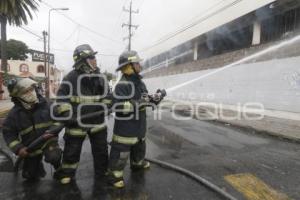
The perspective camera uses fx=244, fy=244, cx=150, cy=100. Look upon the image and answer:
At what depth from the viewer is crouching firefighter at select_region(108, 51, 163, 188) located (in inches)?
134

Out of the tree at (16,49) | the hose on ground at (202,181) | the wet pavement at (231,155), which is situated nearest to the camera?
the hose on ground at (202,181)

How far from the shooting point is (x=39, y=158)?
3479 millimetres

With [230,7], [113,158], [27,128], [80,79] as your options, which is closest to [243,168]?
[113,158]

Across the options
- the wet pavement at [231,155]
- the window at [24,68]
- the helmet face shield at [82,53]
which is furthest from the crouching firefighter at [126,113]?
the window at [24,68]

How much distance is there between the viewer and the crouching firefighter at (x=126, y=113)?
134 inches

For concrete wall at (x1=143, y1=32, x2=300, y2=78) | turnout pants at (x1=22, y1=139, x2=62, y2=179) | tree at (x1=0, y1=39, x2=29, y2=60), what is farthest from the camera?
tree at (x1=0, y1=39, x2=29, y2=60)

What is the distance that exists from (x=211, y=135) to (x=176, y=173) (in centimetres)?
362

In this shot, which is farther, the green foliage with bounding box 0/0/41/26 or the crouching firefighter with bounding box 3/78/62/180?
the green foliage with bounding box 0/0/41/26

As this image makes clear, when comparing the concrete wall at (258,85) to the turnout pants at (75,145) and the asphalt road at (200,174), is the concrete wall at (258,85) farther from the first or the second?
the turnout pants at (75,145)

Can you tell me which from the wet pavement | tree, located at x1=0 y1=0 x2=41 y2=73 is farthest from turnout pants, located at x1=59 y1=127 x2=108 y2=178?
tree, located at x1=0 y1=0 x2=41 y2=73

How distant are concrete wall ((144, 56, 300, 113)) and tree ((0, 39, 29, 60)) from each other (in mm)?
48015

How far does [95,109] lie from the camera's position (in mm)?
3502

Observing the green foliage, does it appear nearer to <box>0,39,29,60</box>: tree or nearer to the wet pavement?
the wet pavement

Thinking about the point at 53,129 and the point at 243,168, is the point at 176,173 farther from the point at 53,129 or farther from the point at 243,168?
the point at 53,129
